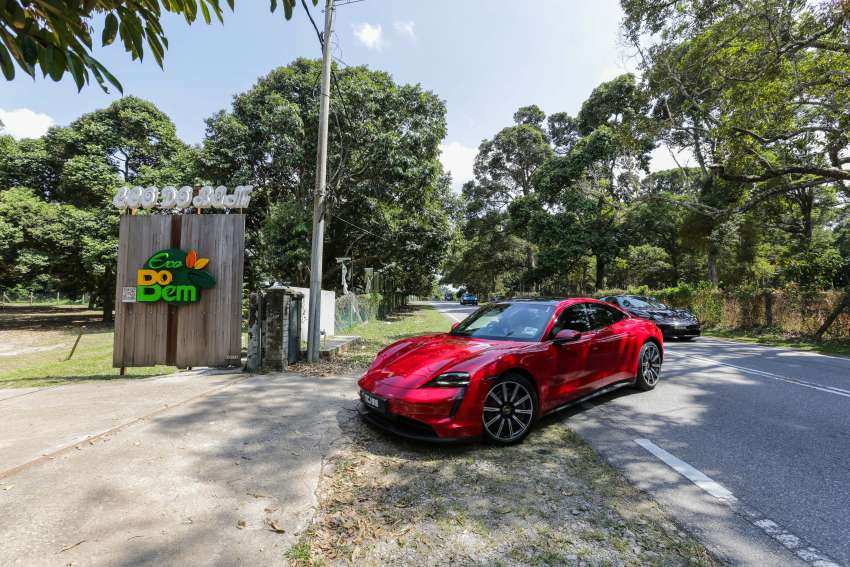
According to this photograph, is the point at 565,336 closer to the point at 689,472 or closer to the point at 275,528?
the point at 689,472

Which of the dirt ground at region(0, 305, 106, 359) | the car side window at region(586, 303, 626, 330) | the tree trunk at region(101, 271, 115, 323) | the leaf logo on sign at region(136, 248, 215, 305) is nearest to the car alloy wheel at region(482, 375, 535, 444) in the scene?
the car side window at region(586, 303, 626, 330)

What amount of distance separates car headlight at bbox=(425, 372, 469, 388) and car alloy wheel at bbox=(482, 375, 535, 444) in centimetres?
28

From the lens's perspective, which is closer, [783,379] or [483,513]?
[483,513]

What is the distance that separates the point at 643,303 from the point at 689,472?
11.3 metres

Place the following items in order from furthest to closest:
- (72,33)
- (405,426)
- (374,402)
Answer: (374,402) → (405,426) → (72,33)

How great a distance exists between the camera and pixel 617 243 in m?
25.5

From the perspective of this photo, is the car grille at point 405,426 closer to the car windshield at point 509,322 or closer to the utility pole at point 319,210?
the car windshield at point 509,322

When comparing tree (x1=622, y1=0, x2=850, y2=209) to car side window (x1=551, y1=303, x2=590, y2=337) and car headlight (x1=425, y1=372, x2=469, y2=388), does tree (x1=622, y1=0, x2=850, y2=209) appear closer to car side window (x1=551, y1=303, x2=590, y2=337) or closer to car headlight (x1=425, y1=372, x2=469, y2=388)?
car side window (x1=551, y1=303, x2=590, y2=337)

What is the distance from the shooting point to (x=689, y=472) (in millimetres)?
3225

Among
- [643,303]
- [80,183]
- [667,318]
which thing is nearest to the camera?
[667,318]

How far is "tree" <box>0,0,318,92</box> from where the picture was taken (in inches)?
73.9

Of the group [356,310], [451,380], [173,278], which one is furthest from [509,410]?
[356,310]

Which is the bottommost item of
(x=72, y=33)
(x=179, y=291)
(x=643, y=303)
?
(x=643, y=303)

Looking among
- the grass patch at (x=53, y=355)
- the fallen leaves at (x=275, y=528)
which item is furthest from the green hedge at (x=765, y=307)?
the grass patch at (x=53, y=355)
